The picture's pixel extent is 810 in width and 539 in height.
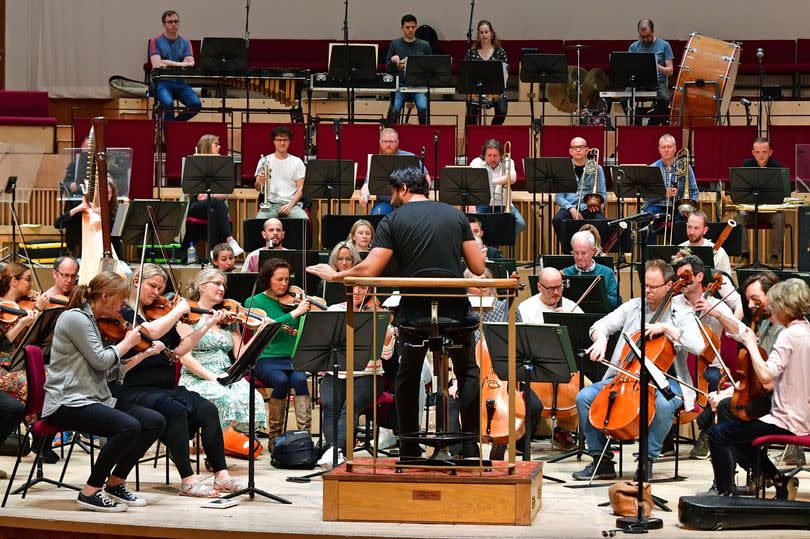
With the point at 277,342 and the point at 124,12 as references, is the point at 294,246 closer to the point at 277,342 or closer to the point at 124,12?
the point at 277,342

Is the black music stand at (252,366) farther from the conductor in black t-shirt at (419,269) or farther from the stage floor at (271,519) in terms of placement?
the conductor in black t-shirt at (419,269)

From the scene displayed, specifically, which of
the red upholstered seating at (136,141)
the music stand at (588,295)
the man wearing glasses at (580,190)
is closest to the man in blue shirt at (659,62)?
the man wearing glasses at (580,190)

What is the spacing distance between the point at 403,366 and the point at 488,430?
1.02 m

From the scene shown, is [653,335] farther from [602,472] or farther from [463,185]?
[463,185]

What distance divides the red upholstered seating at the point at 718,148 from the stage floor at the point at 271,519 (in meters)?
5.51

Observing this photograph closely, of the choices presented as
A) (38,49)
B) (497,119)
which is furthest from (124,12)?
(497,119)

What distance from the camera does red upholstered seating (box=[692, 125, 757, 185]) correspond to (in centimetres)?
1122

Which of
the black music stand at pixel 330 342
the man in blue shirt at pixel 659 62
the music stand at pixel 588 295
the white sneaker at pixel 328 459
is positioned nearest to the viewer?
the black music stand at pixel 330 342

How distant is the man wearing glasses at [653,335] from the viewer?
618cm

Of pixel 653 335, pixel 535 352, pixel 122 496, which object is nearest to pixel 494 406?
pixel 535 352

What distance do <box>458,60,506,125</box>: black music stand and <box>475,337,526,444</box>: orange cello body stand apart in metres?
4.95

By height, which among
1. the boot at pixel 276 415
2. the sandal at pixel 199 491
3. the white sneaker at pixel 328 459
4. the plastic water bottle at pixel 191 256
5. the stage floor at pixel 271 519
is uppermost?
the plastic water bottle at pixel 191 256

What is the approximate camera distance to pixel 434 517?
5.14 meters

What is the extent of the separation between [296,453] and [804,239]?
5.02m
